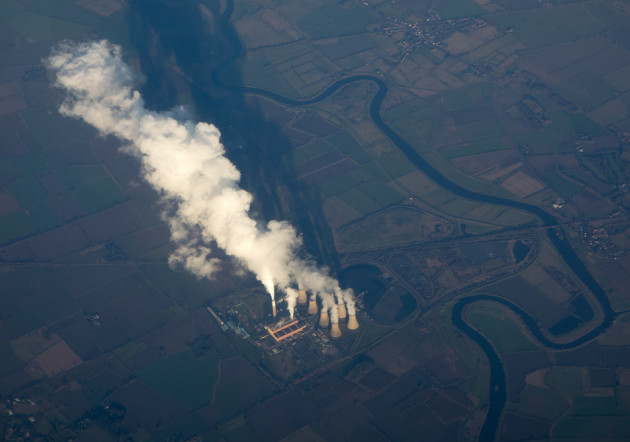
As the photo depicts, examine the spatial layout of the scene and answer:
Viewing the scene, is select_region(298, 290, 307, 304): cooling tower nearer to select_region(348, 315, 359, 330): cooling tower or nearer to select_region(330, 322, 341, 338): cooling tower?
select_region(330, 322, 341, 338): cooling tower

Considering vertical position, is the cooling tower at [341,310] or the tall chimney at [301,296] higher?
the tall chimney at [301,296]

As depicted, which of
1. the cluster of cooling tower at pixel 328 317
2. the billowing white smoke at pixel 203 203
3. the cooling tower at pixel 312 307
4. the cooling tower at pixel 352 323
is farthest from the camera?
the billowing white smoke at pixel 203 203

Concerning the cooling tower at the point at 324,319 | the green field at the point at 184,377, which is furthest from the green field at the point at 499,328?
the green field at the point at 184,377

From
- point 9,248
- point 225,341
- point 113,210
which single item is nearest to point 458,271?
point 225,341

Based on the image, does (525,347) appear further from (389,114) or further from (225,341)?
(389,114)

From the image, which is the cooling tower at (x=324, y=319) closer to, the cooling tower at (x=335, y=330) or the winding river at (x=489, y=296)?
the cooling tower at (x=335, y=330)

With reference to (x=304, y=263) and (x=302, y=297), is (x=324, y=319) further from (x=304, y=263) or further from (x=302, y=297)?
(x=304, y=263)

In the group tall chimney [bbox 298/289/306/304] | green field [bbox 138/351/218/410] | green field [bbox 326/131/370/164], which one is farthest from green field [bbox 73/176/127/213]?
green field [bbox 326/131/370/164]

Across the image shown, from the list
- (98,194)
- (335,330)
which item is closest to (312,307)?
(335,330)
